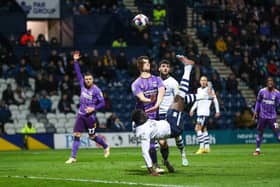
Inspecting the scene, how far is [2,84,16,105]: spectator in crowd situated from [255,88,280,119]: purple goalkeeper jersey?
1374cm

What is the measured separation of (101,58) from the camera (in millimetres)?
42312

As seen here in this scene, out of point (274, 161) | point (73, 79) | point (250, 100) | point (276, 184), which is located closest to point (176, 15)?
point (250, 100)

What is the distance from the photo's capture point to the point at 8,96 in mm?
38500

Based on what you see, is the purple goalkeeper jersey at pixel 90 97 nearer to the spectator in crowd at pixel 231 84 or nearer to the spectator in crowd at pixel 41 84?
the spectator in crowd at pixel 41 84

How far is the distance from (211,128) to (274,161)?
18985mm

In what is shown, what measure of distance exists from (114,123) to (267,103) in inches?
478

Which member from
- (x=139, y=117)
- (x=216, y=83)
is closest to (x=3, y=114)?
(x=216, y=83)

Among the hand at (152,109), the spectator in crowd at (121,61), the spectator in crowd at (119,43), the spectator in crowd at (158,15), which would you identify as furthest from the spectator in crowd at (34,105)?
the hand at (152,109)

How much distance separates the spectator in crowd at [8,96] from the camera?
3831cm

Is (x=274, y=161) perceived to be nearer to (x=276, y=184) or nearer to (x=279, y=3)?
Answer: (x=276, y=184)

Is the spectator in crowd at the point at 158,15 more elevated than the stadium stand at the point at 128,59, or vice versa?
the spectator in crowd at the point at 158,15

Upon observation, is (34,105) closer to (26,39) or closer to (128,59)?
(26,39)

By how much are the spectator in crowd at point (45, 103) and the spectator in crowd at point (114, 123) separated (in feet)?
9.35

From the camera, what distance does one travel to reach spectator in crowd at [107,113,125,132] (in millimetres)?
39500
